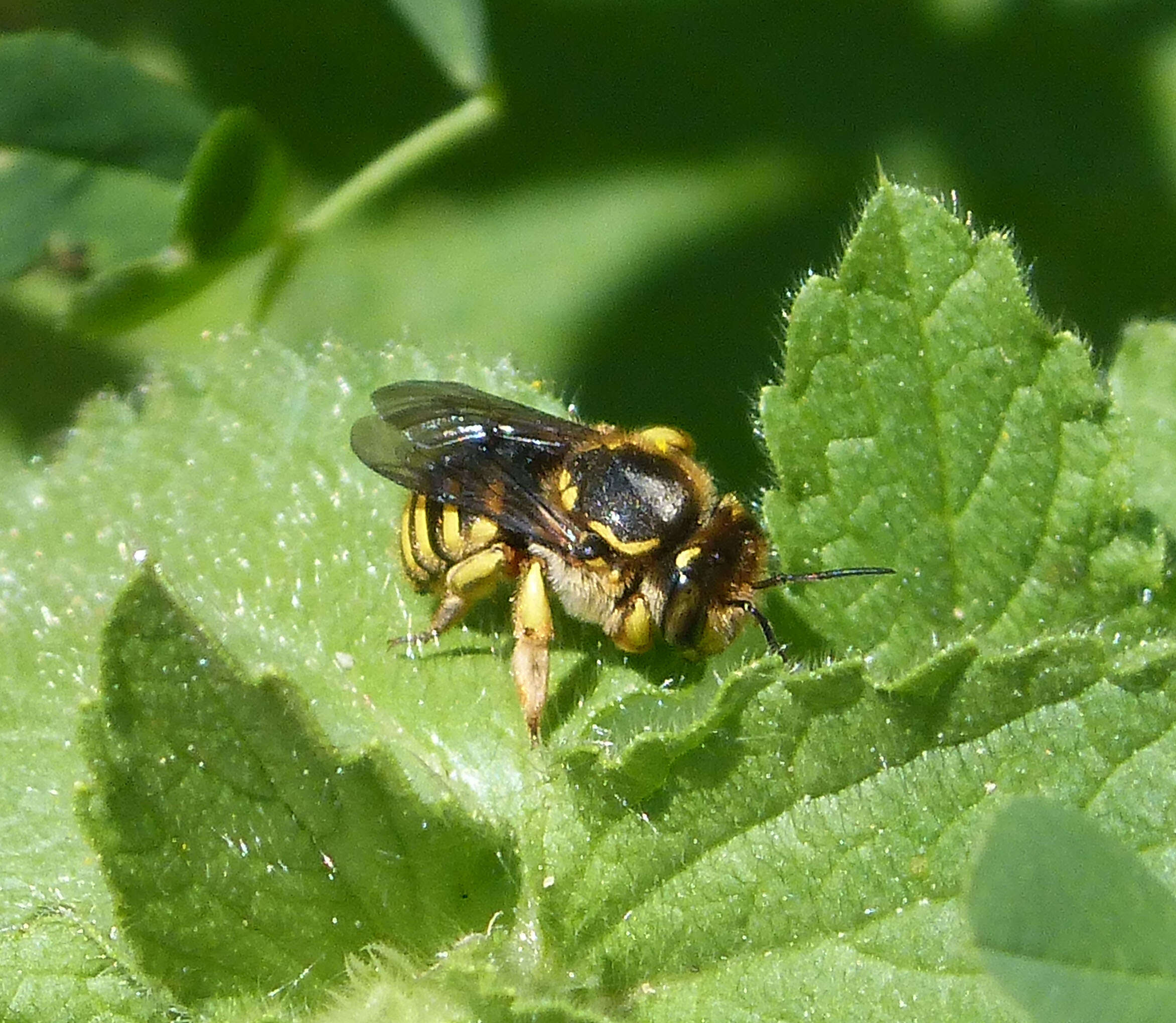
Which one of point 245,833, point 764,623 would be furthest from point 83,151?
point 245,833

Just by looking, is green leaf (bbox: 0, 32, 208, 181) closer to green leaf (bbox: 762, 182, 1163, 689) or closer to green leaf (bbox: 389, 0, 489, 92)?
green leaf (bbox: 389, 0, 489, 92)

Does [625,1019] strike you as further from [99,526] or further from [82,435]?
[82,435]

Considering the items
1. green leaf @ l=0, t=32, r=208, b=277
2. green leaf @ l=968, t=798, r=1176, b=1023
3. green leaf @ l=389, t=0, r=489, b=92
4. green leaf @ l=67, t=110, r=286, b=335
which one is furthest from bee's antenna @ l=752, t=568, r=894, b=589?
green leaf @ l=0, t=32, r=208, b=277

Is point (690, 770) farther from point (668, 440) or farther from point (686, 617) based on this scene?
point (668, 440)

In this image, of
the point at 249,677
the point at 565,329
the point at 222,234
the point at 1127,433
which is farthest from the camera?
the point at 565,329

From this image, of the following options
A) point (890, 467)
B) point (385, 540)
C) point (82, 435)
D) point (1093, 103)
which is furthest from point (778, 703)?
point (1093, 103)

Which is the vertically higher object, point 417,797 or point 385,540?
point 385,540

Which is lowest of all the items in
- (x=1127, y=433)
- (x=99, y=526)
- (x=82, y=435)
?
(x=1127, y=433)
